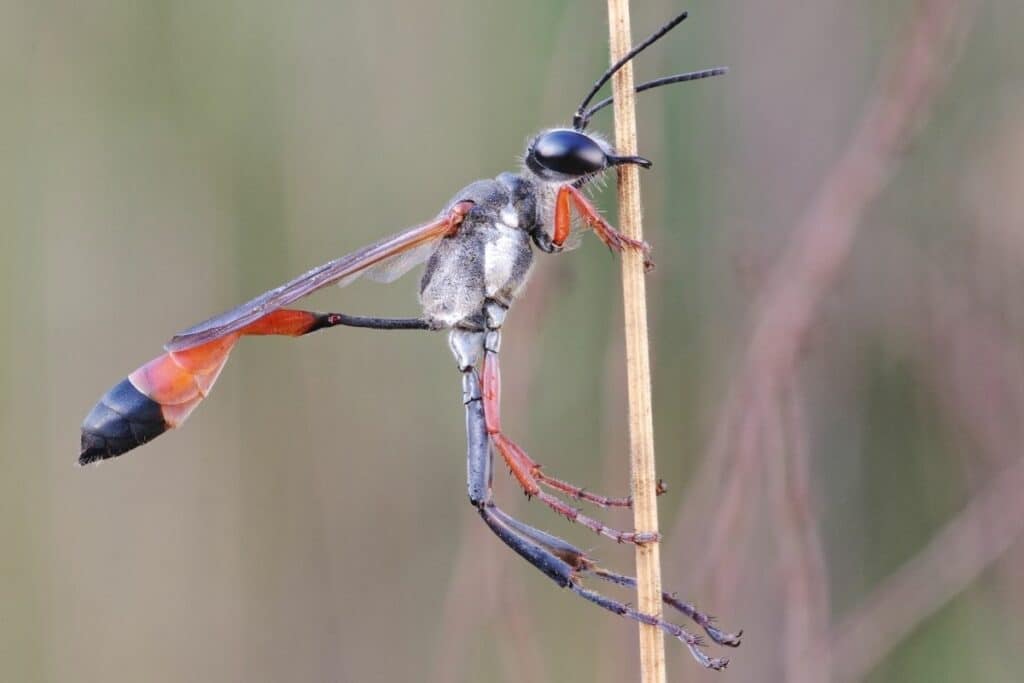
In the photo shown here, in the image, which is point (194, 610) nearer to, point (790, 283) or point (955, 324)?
point (790, 283)

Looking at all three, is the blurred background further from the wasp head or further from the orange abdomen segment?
the orange abdomen segment

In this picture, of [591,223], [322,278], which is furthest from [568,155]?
[322,278]

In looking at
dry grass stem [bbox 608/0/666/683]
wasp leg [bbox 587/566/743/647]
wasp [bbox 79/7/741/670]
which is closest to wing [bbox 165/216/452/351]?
wasp [bbox 79/7/741/670]

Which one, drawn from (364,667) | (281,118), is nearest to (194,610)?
(364,667)

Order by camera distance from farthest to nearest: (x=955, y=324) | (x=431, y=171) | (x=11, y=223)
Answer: (x=431, y=171) → (x=11, y=223) → (x=955, y=324)

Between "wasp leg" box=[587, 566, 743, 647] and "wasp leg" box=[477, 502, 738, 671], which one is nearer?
"wasp leg" box=[587, 566, 743, 647]

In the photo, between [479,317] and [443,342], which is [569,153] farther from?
[443,342]
